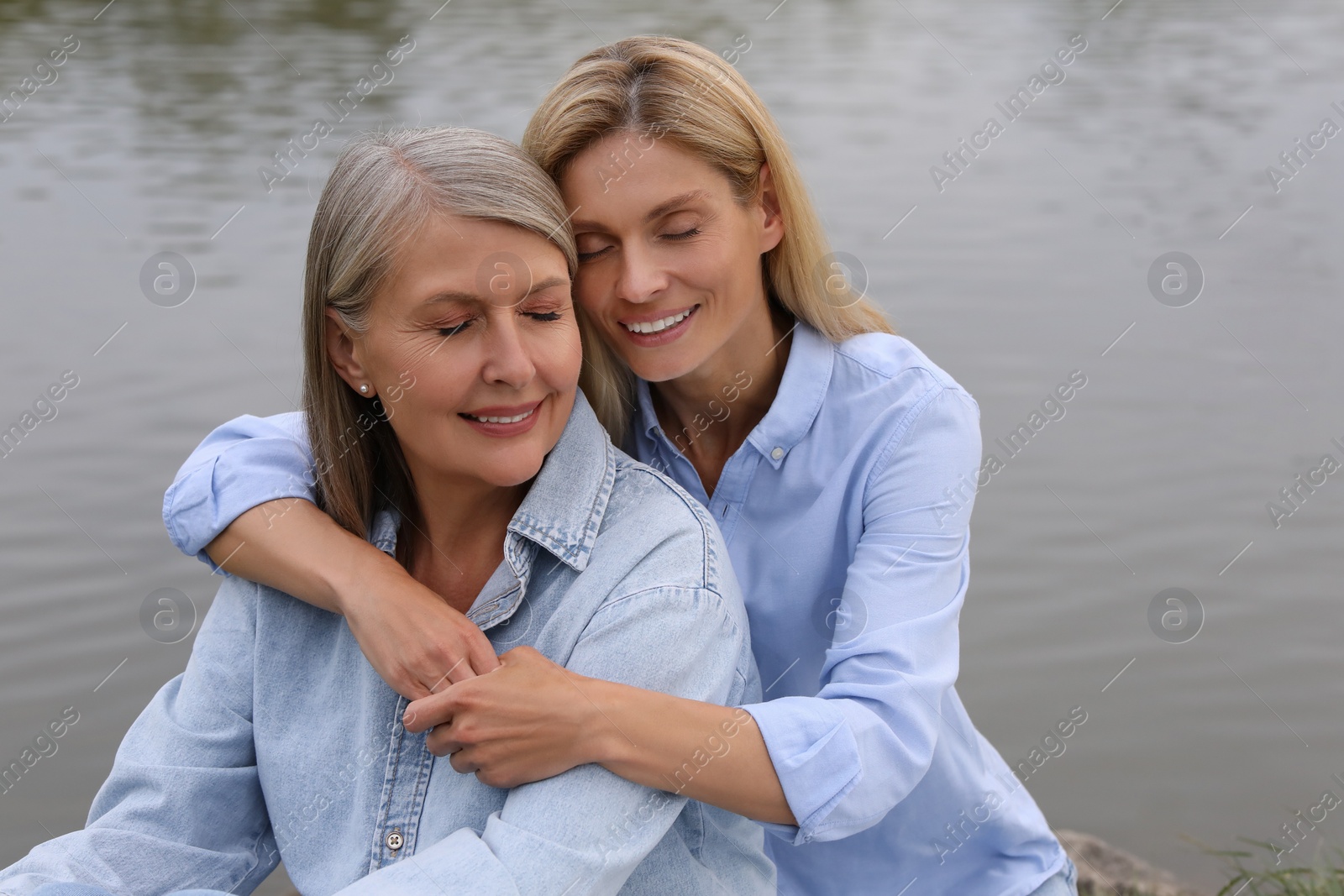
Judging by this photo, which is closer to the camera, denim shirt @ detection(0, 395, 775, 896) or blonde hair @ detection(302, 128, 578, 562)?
denim shirt @ detection(0, 395, 775, 896)

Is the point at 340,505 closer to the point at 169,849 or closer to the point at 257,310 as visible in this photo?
the point at 169,849

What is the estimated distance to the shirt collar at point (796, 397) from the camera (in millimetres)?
2420

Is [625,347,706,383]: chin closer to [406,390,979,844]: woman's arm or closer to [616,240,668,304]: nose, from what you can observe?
[616,240,668,304]: nose

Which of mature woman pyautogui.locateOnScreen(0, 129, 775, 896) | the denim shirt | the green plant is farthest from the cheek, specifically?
the green plant

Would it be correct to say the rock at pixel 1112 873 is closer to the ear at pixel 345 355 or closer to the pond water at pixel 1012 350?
the pond water at pixel 1012 350

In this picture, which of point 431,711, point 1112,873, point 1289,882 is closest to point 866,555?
point 431,711

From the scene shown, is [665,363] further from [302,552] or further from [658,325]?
[302,552]

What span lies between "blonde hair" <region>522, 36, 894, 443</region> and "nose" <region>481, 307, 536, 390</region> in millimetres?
475

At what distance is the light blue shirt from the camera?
213 cm

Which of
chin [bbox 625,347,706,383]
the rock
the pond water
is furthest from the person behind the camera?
the pond water

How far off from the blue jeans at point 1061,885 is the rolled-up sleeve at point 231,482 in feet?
4.92

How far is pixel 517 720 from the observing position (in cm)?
169

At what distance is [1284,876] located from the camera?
10.1ft

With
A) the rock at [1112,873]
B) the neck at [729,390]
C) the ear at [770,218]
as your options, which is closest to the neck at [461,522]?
the neck at [729,390]
